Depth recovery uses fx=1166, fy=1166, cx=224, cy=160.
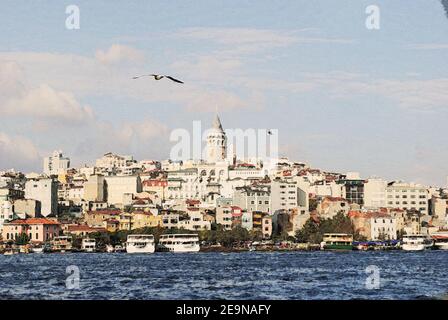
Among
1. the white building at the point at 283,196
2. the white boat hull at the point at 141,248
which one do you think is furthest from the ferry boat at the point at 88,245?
the white building at the point at 283,196

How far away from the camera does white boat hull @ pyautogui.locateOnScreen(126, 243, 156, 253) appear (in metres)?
48.5

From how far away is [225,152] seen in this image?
89125mm

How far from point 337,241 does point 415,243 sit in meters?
3.41

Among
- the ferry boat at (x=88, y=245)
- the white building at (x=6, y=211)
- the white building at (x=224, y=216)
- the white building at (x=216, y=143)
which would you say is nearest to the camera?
the ferry boat at (x=88, y=245)

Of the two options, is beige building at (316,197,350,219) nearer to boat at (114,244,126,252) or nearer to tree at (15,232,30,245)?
boat at (114,244,126,252)

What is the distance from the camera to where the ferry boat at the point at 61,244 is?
50.7 meters

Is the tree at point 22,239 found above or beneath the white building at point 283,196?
beneath

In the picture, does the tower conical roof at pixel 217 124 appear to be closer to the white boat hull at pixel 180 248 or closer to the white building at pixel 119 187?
the white building at pixel 119 187

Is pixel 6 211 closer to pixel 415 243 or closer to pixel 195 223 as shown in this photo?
pixel 195 223

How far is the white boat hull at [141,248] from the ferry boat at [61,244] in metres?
3.20

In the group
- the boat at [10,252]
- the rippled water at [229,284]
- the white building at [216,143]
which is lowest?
the rippled water at [229,284]

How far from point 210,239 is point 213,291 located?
34.4 metres

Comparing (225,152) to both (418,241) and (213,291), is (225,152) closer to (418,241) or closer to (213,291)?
(418,241)
